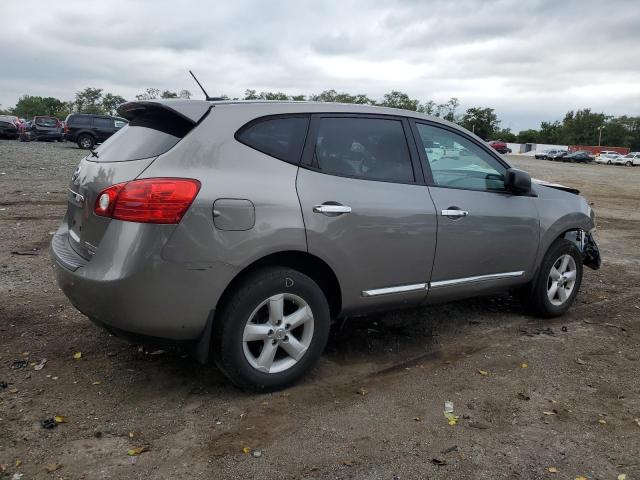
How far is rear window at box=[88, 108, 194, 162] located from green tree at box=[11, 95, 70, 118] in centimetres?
9917

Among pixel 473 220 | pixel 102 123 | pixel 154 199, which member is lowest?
pixel 473 220

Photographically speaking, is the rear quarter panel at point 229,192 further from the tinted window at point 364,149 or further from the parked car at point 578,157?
the parked car at point 578,157

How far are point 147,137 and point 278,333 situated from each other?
4.52 ft

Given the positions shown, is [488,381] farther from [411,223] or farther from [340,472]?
[340,472]

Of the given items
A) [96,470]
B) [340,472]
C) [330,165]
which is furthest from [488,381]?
[96,470]

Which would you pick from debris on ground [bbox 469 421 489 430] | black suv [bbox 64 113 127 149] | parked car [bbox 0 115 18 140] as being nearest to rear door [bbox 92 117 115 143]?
black suv [bbox 64 113 127 149]

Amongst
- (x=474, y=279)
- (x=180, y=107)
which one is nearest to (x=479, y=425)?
(x=474, y=279)

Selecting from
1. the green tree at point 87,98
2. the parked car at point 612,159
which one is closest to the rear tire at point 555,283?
the parked car at point 612,159

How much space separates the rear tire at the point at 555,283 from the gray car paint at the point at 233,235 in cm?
116

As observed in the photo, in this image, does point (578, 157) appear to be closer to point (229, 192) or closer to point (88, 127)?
point (88, 127)

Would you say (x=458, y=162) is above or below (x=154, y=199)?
above

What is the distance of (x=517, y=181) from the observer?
14.3ft

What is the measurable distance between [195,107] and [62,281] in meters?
1.28

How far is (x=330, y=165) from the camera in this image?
3.52 metres
